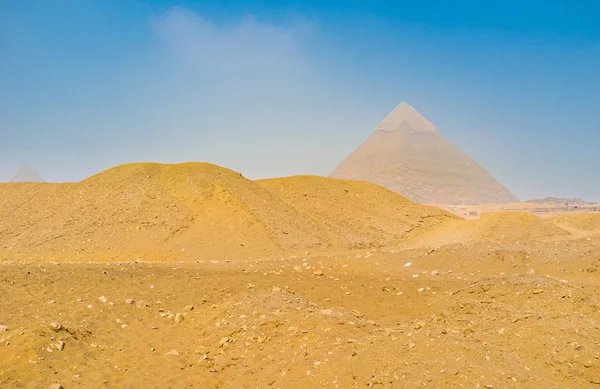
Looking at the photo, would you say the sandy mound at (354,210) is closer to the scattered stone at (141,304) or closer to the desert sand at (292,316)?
the desert sand at (292,316)

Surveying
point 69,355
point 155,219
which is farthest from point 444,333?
point 155,219

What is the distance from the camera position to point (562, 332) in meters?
7.18

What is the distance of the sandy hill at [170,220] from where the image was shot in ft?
71.2

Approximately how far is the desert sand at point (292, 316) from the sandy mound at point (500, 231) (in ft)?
37.0

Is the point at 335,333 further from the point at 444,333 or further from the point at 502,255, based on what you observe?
the point at 502,255

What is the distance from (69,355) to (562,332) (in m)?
8.43

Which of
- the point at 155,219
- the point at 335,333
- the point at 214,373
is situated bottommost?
the point at 214,373

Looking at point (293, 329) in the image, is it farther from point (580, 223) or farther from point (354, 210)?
point (580, 223)

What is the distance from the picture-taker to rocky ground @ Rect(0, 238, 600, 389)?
20.8 feet

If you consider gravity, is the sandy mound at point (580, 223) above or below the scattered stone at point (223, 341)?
above

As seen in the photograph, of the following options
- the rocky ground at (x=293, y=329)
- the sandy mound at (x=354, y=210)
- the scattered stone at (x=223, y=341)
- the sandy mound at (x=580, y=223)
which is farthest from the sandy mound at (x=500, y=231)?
the scattered stone at (x=223, y=341)

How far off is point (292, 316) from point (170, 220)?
55.1ft

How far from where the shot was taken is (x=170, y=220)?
78.9 ft

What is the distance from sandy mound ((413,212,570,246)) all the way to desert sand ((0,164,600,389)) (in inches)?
444
